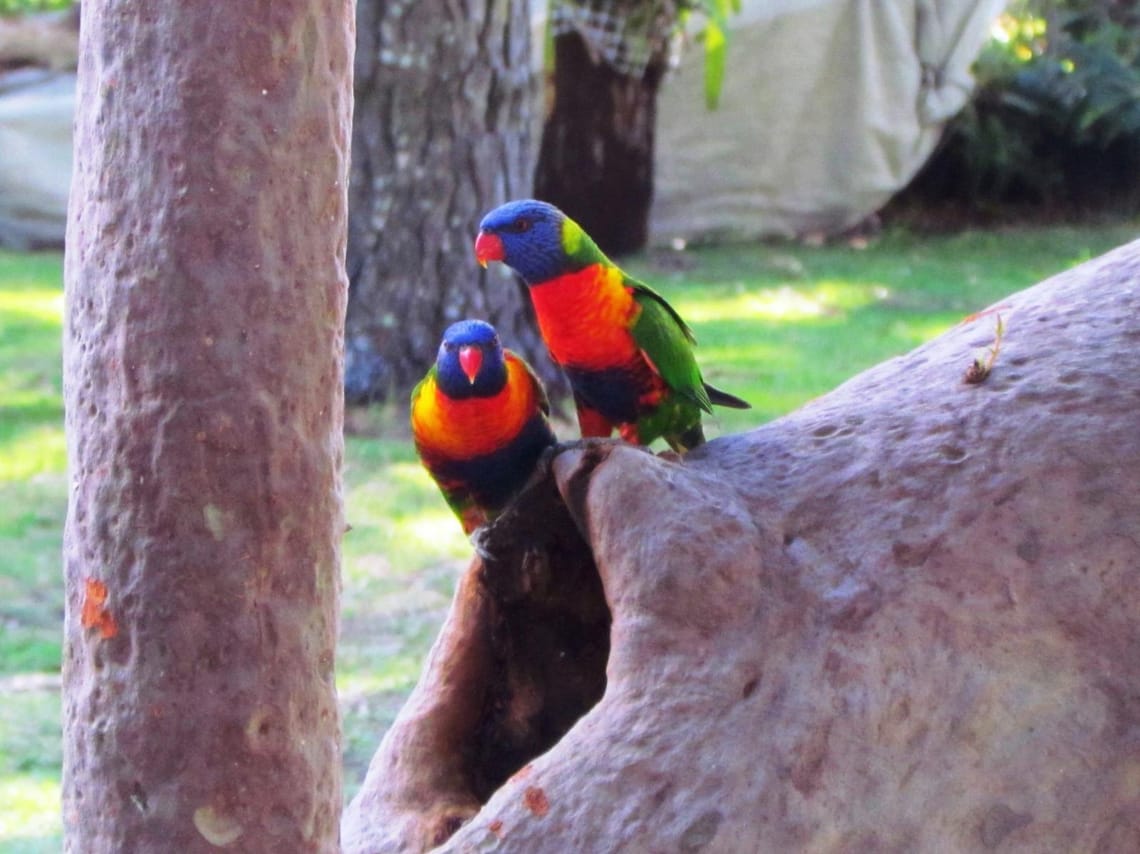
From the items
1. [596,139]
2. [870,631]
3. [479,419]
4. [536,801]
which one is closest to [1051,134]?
[596,139]

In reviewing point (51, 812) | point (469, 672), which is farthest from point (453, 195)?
point (469, 672)

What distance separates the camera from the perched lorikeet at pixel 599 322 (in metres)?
2.60

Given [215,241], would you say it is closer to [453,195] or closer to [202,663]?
[202,663]

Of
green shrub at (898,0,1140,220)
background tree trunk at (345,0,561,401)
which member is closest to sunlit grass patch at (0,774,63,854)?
background tree trunk at (345,0,561,401)

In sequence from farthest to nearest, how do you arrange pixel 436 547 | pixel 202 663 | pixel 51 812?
pixel 436 547 < pixel 51 812 < pixel 202 663

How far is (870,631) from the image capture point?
1801mm

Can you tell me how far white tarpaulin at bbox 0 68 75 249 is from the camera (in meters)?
8.53

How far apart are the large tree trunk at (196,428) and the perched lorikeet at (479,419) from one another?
904 millimetres

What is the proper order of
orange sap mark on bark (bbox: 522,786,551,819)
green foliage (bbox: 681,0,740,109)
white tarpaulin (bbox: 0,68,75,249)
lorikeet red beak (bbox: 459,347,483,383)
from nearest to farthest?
orange sap mark on bark (bbox: 522,786,551,819)
lorikeet red beak (bbox: 459,347,483,383)
green foliage (bbox: 681,0,740,109)
white tarpaulin (bbox: 0,68,75,249)

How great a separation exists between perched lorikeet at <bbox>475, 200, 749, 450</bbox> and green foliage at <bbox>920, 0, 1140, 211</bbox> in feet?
23.1

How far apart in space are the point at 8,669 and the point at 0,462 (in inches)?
61.6

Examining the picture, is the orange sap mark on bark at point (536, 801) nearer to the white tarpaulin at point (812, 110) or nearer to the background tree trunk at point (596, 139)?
the background tree trunk at point (596, 139)

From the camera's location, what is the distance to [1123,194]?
31.0 ft

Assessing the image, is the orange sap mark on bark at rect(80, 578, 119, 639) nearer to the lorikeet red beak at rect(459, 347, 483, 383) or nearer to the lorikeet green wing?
the lorikeet red beak at rect(459, 347, 483, 383)
